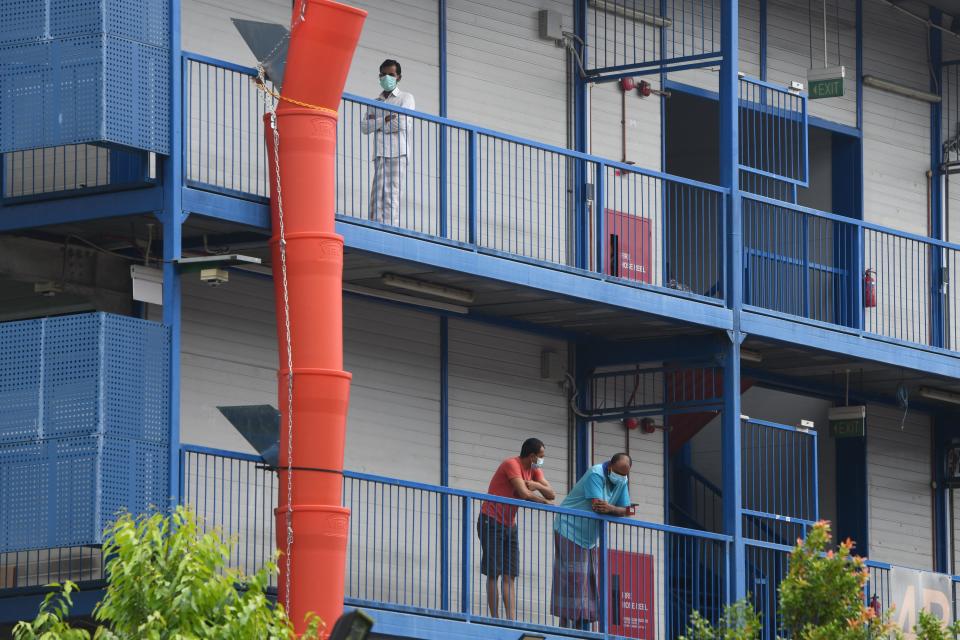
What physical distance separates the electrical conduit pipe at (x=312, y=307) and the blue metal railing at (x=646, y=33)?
6.04 m

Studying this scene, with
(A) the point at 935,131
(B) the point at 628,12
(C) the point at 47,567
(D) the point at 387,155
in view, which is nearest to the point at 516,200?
(D) the point at 387,155

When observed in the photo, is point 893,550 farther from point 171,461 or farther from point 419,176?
point 171,461

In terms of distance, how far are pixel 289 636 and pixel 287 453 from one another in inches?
154

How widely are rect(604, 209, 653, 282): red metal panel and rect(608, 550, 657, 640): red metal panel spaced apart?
282 centimetres

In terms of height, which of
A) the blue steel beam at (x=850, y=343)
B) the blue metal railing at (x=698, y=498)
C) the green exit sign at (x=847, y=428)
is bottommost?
the blue metal railing at (x=698, y=498)

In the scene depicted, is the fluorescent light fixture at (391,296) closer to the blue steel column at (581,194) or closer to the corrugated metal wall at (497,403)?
the corrugated metal wall at (497,403)

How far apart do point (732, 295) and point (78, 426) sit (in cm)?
779

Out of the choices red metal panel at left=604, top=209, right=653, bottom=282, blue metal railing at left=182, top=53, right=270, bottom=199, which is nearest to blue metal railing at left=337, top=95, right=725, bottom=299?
red metal panel at left=604, top=209, right=653, bottom=282

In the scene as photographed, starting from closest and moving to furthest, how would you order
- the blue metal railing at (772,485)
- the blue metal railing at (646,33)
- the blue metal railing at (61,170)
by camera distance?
the blue metal railing at (61,170), the blue metal railing at (646,33), the blue metal railing at (772,485)

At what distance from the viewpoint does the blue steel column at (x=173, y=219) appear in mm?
19656

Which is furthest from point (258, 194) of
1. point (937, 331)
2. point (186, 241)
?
point (937, 331)

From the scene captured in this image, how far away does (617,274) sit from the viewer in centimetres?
2472

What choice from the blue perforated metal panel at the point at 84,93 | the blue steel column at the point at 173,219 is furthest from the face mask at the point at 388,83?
the blue perforated metal panel at the point at 84,93

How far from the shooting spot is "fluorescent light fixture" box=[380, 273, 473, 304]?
22.7 metres
